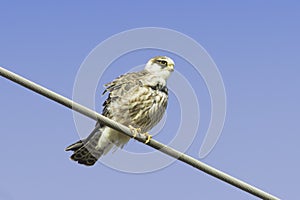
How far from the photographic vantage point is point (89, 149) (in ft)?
38.8

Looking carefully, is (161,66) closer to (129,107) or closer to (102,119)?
(129,107)

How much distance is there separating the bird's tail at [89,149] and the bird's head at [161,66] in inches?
54.7

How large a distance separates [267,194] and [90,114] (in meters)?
2.16

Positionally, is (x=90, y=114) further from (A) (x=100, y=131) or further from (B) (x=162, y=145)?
(A) (x=100, y=131)

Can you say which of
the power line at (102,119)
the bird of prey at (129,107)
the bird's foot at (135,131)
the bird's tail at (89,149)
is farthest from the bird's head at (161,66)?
the power line at (102,119)

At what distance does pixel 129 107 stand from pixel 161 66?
113 cm

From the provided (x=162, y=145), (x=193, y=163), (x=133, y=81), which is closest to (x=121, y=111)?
(x=133, y=81)

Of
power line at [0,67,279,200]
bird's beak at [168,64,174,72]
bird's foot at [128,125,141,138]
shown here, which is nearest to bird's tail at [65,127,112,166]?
bird's foot at [128,125,141,138]

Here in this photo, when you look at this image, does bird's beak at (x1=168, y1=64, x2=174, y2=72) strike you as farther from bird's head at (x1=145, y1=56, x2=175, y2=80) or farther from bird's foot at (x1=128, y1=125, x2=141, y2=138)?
bird's foot at (x1=128, y1=125, x2=141, y2=138)

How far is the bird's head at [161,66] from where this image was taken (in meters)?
12.1

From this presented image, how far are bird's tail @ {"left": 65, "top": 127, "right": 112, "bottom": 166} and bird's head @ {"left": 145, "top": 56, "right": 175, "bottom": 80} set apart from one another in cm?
139

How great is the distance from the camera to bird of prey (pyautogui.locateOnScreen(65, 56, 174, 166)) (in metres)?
11.6

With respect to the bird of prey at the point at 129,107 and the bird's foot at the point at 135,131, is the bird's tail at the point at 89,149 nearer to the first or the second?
the bird of prey at the point at 129,107

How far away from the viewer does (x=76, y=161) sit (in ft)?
38.4
